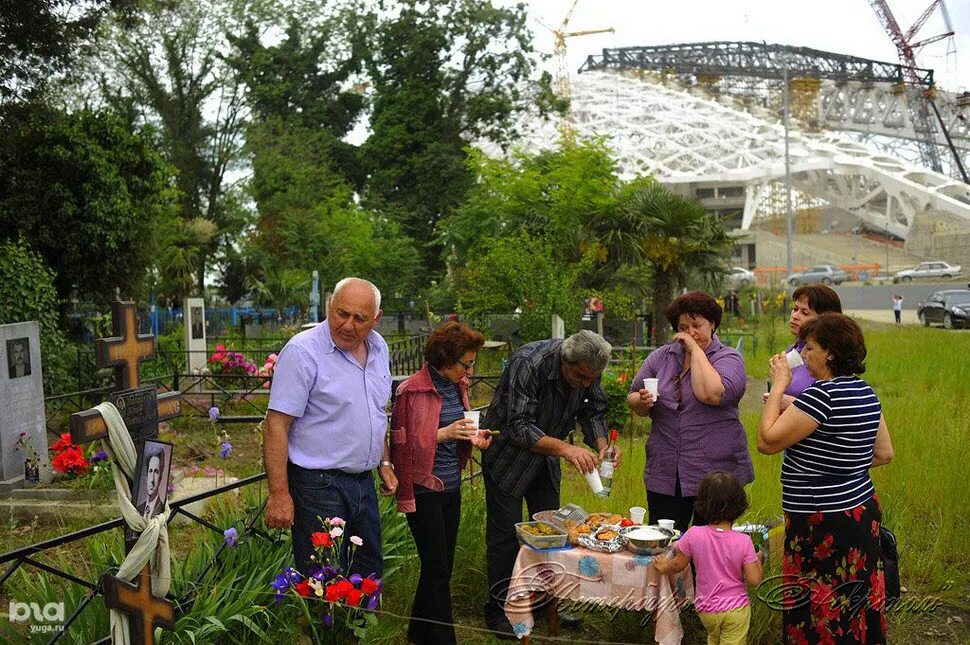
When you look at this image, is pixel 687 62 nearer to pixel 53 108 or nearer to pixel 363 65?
pixel 363 65

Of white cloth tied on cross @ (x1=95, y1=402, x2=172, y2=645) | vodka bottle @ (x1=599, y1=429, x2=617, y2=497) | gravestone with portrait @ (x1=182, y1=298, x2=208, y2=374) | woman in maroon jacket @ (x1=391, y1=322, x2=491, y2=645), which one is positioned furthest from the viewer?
gravestone with portrait @ (x1=182, y1=298, x2=208, y2=374)

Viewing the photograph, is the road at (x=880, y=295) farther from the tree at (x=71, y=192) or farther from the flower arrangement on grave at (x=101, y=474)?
the flower arrangement on grave at (x=101, y=474)

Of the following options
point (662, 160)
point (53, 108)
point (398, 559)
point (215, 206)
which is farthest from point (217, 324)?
point (662, 160)

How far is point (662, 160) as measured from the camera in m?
67.9

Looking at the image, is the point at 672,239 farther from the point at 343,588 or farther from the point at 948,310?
the point at 343,588

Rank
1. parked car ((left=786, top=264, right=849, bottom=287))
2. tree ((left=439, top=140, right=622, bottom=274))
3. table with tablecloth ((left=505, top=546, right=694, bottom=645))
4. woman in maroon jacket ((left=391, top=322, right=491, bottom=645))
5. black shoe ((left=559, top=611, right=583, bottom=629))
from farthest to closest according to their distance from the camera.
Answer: parked car ((left=786, top=264, right=849, bottom=287)) → tree ((left=439, top=140, right=622, bottom=274)) → black shoe ((left=559, top=611, right=583, bottom=629)) → woman in maroon jacket ((left=391, top=322, right=491, bottom=645)) → table with tablecloth ((left=505, top=546, right=694, bottom=645))

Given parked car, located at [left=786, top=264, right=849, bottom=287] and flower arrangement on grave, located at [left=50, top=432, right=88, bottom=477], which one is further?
parked car, located at [left=786, top=264, right=849, bottom=287]

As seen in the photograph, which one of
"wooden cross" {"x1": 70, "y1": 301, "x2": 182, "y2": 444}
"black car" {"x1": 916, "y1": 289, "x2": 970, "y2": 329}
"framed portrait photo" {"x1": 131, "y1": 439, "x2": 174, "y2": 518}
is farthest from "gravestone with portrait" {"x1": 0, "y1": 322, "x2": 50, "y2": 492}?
"black car" {"x1": 916, "y1": 289, "x2": 970, "y2": 329}

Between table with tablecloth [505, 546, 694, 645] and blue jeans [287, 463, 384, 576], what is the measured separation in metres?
0.73

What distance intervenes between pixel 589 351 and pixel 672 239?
14040 millimetres

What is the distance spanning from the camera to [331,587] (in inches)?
153

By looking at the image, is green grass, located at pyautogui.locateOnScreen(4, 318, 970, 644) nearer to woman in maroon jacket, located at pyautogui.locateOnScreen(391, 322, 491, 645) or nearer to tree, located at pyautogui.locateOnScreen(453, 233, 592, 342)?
woman in maroon jacket, located at pyautogui.locateOnScreen(391, 322, 491, 645)

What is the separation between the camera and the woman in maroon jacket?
445cm

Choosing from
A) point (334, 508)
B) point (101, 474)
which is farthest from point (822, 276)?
point (334, 508)
